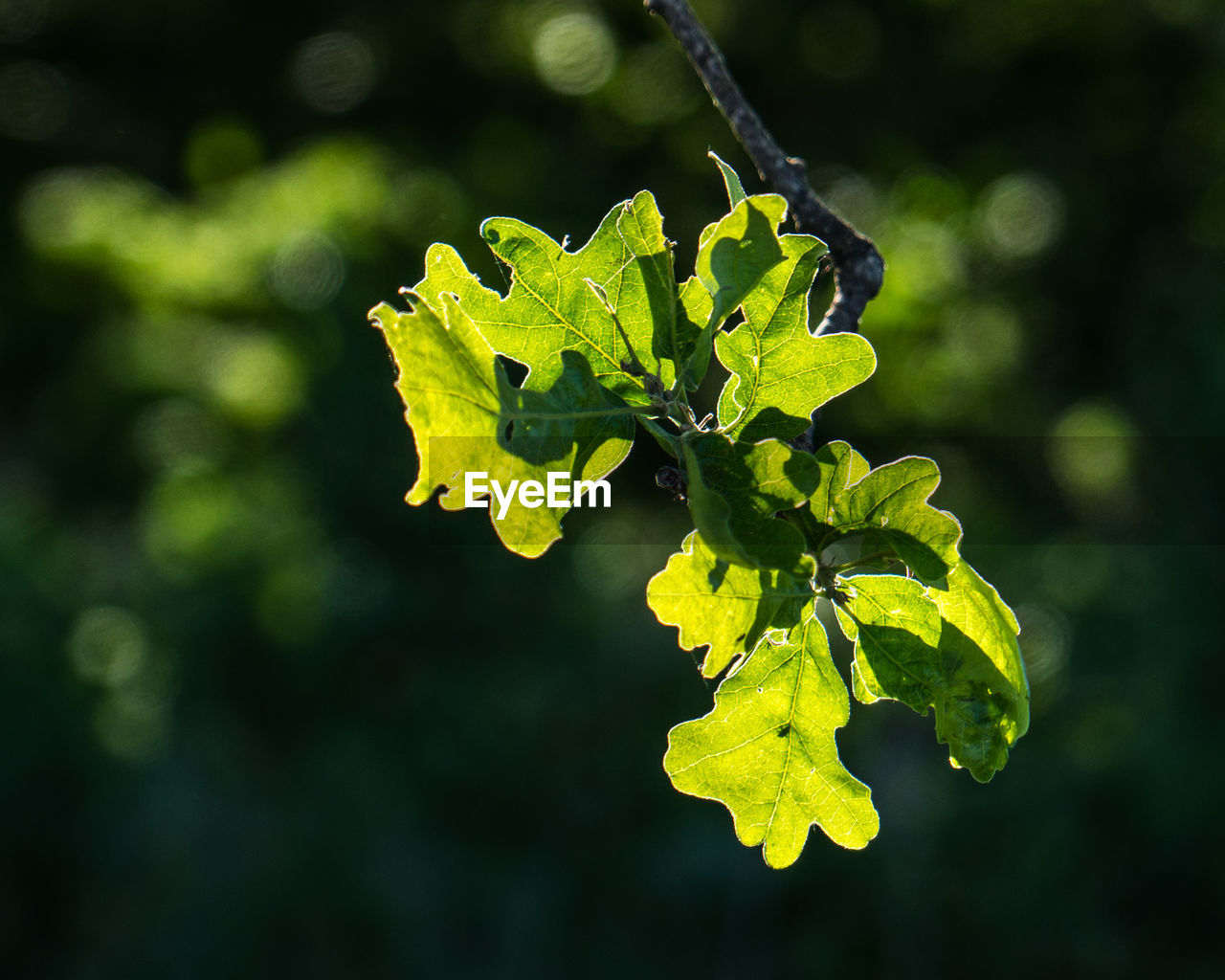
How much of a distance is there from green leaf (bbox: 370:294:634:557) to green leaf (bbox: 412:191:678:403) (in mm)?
43

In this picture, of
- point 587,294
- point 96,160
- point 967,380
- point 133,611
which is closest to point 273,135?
point 96,160

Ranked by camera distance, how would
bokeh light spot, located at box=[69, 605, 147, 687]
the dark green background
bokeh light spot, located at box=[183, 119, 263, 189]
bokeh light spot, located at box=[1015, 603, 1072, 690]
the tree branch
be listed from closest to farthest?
the tree branch < the dark green background < bokeh light spot, located at box=[1015, 603, 1072, 690] < bokeh light spot, located at box=[69, 605, 147, 687] < bokeh light spot, located at box=[183, 119, 263, 189]

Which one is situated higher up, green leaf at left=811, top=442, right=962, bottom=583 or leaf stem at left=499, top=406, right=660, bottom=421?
leaf stem at left=499, top=406, right=660, bottom=421

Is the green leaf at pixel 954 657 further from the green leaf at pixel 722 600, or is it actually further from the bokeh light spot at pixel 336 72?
the bokeh light spot at pixel 336 72

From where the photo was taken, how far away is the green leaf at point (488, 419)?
680 millimetres

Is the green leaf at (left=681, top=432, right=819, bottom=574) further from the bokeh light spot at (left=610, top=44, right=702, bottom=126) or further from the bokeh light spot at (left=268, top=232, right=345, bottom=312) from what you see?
the bokeh light spot at (left=610, top=44, right=702, bottom=126)

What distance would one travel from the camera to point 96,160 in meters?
8.79

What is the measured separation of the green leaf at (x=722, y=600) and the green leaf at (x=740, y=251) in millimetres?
149

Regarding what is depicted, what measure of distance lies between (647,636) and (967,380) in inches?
101

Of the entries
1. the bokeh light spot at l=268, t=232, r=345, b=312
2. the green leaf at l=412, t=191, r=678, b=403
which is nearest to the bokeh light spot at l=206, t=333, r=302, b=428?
the bokeh light spot at l=268, t=232, r=345, b=312

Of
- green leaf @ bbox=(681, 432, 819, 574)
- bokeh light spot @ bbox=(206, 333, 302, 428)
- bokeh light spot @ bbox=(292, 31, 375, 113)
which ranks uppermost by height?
green leaf @ bbox=(681, 432, 819, 574)

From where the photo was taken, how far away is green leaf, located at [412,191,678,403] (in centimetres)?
77

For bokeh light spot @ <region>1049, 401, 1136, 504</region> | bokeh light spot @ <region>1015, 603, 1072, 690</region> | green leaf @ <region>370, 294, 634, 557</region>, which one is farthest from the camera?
bokeh light spot @ <region>1049, 401, 1136, 504</region>

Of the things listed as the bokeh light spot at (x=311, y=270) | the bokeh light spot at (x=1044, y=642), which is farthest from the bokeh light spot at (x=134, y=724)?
the bokeh light spot at (x=1044, y=642)
